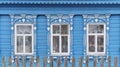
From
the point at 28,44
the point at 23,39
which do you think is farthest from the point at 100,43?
the point at 23,39

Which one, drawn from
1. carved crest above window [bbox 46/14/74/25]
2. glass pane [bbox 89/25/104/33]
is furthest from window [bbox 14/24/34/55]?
glass pane [bbox 89/25/104/33]

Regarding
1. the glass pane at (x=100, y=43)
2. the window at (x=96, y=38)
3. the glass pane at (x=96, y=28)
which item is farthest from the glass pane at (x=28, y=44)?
the glass pane at (x=100, y=43)

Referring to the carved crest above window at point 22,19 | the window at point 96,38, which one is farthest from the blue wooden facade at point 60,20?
the window at point 96,38

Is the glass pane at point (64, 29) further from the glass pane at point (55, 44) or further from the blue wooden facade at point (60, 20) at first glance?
the glass pane at point (55, 44)

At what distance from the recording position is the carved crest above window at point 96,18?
41.1 ft

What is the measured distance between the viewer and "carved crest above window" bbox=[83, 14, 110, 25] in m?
12.5

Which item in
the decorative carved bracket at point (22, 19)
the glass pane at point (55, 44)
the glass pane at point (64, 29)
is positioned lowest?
the glass pane at point (55, 44)

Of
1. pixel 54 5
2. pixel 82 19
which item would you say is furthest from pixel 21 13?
pixel 82 19

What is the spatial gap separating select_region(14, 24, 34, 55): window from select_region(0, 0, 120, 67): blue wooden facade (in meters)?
0.17

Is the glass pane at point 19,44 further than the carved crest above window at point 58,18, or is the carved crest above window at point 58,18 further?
the glass pane at point 19,44

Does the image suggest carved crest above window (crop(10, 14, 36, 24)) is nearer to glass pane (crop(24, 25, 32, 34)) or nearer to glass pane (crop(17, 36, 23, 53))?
glass pane (crop(24, 25, 32, 34))

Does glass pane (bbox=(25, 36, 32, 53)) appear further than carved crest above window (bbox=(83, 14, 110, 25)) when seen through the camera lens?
Yes

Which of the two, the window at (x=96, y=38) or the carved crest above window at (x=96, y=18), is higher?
the carved crest above window at (x=96, y=18)

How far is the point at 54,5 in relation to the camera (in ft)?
40.8
